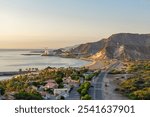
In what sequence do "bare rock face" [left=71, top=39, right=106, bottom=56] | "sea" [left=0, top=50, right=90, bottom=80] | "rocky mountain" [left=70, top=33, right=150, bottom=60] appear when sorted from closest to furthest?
"sea" [left=0, top=50, right=90, bottom=80] < "rocky mountain" [left=70, top=33, right=150, bottom=60] < "bare rock face" [left=71, top=39, right=106, bottom=56]

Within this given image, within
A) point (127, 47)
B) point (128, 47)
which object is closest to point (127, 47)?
point (127, 47)

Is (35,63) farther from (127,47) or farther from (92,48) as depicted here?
(92,48)

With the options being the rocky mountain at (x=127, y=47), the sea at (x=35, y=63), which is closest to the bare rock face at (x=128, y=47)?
the rocky mountain at (x=127, y=47)

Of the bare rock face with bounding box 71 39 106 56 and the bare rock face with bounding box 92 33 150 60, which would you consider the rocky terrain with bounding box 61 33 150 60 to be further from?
the bare rock face with bounding box 71 39 106 56

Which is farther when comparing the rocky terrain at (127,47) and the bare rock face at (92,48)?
the bare rock face at (92,48)

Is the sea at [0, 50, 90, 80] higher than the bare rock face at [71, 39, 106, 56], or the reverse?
the bare rock face at [71, 39, 106, 56]

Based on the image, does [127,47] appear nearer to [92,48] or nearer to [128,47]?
[128,47]

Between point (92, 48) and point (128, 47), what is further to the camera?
point (92, 48)

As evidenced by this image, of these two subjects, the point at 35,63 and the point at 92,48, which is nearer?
the point at 35,63

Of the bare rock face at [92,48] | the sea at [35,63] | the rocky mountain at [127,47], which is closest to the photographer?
the sea at [35,63]

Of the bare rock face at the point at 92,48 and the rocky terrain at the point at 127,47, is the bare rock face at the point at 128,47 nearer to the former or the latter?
the rocky terrain at the point at 127,47

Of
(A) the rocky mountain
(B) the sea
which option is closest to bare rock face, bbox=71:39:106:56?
(A) the rocky mountain

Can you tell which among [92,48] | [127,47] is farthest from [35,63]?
[92,48]
